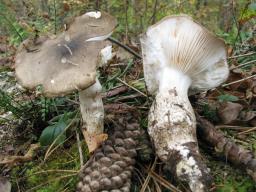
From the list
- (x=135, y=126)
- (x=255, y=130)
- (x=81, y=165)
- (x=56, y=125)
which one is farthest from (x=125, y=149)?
(x=255, y=130)

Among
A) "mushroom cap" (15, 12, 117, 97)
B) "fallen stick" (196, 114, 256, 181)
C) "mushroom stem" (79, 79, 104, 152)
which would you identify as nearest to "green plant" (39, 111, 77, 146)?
"mushroom stem" (79, 79, 104, 152)

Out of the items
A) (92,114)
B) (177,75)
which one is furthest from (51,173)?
(177,75)

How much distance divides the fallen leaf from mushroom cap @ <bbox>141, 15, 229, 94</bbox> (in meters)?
0.15

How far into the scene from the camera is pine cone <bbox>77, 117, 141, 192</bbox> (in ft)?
5.11

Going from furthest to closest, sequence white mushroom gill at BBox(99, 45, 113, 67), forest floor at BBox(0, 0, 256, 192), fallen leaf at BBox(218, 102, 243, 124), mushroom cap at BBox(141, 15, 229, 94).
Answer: fallen leaf at BBox(218, 102, 243, 124), mushroom cap at BBox(141, 15, 229, 94), forest floor at BBox(0, 0, 256, 192), white mushroom gill at BBox(99, 45, 113, 67)

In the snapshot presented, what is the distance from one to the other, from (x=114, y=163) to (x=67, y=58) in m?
0.58

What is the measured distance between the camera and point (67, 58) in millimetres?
1588

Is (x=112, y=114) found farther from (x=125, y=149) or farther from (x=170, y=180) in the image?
(x=170, y=180)

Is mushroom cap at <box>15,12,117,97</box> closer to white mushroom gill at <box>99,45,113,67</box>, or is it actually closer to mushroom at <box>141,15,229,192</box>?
white mushroom gill at <box>99,45,113,67</box>

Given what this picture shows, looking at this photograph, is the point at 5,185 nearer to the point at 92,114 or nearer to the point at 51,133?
the point at 51,133

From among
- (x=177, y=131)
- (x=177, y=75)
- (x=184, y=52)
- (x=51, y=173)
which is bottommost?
(x=51, y=173)

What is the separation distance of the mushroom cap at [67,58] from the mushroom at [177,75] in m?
0.35

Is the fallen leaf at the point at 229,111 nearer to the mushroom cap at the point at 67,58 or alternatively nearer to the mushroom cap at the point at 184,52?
the mushroom cap at the point at 184,52

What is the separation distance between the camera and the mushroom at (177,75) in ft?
5.45
